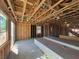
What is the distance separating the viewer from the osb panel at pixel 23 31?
34.6 feet

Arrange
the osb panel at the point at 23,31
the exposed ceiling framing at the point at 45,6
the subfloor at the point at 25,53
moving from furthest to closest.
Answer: the osb panel at the point at 23,31 → the subfloor at the point at 25,53 → the exposed ceiling framing at the point at 45,6

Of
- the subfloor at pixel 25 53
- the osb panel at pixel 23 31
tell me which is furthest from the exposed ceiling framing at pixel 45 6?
the osb panel at pixel 23 31

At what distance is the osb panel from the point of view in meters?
10.5

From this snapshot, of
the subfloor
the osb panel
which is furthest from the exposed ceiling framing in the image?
the osb panel

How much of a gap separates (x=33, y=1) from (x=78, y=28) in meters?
9.23

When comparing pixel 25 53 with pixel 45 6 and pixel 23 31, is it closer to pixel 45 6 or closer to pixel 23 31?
pixel 45 6

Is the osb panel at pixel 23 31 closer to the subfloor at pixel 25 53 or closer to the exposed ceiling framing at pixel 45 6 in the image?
the subfloor at pixel 25 53

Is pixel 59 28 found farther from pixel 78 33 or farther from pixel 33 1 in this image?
pixel 33 1

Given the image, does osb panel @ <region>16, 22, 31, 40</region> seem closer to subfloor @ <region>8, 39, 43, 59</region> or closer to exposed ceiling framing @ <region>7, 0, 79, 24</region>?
subfloor @ <region>8, 39, 43, 59</region>

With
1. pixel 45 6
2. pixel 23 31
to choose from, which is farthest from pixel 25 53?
pixel 23 31

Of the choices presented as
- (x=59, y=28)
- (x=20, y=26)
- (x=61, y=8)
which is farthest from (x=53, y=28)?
(x=61, y=8)

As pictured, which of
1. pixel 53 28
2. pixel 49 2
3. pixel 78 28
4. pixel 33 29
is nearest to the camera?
pixel 49 2

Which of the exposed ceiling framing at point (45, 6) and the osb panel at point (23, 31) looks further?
the osb panel at point (23, 31)

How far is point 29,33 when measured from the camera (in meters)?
11.4
